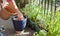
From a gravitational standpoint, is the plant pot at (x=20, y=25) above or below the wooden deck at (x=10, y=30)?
above

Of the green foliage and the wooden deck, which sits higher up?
the green foliage

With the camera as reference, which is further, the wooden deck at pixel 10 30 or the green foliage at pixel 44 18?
the wooden deck at pixel 10 30

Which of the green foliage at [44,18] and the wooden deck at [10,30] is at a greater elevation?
the green foliage at [44,18]

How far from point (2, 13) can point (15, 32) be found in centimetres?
54

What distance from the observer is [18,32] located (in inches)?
80.5

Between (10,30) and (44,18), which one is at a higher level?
(44,18)

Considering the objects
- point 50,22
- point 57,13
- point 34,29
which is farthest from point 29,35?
point 57,13

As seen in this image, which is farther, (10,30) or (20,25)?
(10,30)

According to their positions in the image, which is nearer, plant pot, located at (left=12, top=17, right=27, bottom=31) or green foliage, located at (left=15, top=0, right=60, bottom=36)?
green foliage, located at (left=15, top=0, right=60, bottom=36)

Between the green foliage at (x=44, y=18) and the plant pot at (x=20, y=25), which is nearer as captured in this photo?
the green foliage at (x=44, y=18)

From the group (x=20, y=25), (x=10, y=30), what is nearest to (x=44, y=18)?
(x=20, y=25)

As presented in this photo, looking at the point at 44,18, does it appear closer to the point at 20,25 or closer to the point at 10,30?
the point at 20,25

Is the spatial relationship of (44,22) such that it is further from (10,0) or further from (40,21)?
(10,0)

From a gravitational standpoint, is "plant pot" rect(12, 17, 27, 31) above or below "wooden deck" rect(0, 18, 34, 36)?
above
